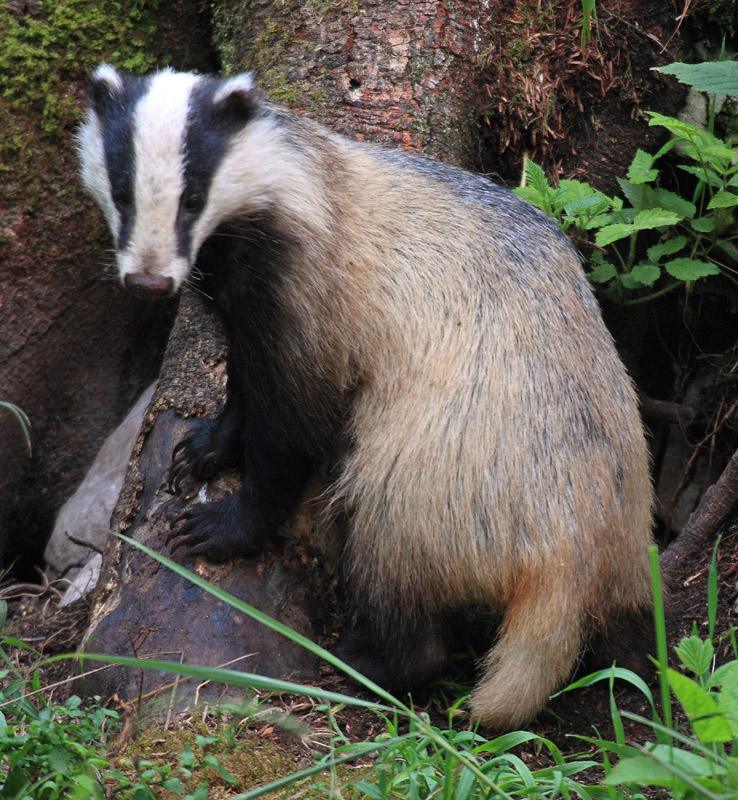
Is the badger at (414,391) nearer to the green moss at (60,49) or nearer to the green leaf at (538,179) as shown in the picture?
→ the green leaf at (538,179)

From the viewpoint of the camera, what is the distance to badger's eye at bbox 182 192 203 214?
2740 mm

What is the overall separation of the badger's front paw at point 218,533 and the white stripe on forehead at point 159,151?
4.38ft

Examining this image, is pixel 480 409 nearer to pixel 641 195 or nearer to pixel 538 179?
pixel 538 179

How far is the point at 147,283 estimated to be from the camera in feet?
8.71

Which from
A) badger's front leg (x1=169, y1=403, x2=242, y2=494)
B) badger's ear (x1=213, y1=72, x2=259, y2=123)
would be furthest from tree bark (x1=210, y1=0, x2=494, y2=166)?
badger's front leg (x1=169, y1=403, x2=242, y2=494)

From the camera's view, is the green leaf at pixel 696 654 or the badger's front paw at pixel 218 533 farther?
the badger's front paw at pixel 218 533

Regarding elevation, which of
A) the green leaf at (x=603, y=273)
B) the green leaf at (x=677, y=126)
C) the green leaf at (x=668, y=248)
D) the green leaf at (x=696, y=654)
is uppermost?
the green leaf at (x=677, y=126)

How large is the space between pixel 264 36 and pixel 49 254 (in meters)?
1.77

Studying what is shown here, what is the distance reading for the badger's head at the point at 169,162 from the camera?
2.66 meters

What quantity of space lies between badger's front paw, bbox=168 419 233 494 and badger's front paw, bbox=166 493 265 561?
261mm

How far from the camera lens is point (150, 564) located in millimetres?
3543

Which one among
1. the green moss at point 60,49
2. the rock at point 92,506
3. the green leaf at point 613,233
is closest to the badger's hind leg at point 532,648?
the green leaf at point 613,233

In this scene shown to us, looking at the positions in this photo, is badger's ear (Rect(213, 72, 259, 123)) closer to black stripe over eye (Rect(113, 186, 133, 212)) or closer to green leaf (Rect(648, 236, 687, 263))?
black stripe over eye (Rect(113, 186, 133, 212))

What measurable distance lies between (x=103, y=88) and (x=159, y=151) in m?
0.52
